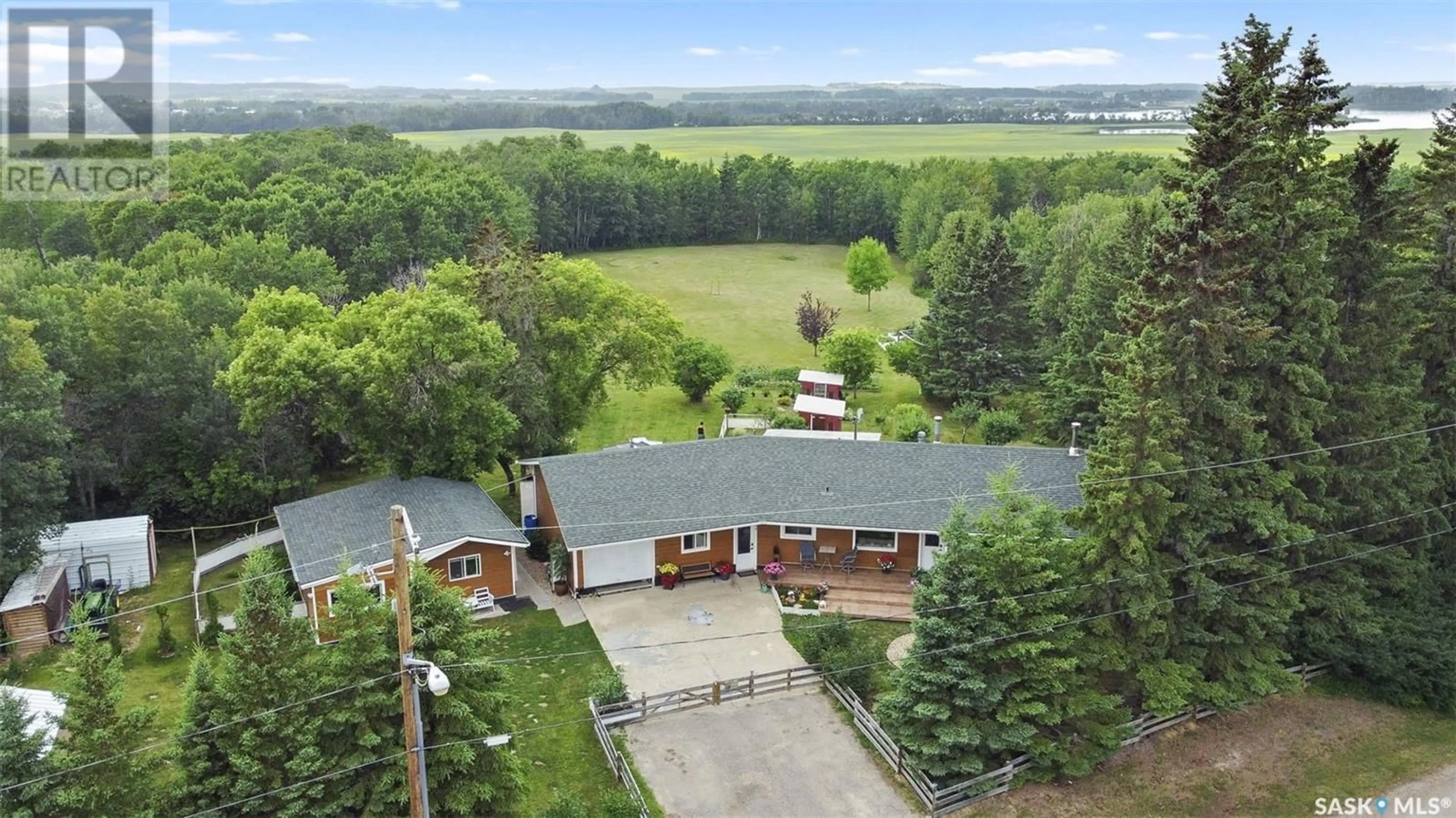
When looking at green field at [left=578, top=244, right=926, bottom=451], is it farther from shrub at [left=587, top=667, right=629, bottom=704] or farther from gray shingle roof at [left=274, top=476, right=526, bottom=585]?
shrub at [left=587, top=667, right=629, bottom=704]

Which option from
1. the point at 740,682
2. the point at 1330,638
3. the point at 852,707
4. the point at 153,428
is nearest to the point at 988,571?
the point at 852,707

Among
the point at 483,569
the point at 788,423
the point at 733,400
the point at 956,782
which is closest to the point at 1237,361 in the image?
the point at 956,782

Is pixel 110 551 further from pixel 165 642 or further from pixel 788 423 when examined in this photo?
pixel 788 423

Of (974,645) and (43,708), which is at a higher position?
(974,645)

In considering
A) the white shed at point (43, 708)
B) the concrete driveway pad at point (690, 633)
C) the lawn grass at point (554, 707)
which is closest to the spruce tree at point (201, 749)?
the white shed at point (43, 708)

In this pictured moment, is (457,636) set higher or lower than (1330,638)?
higher

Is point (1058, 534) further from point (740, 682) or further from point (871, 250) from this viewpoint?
point (871, 250)
